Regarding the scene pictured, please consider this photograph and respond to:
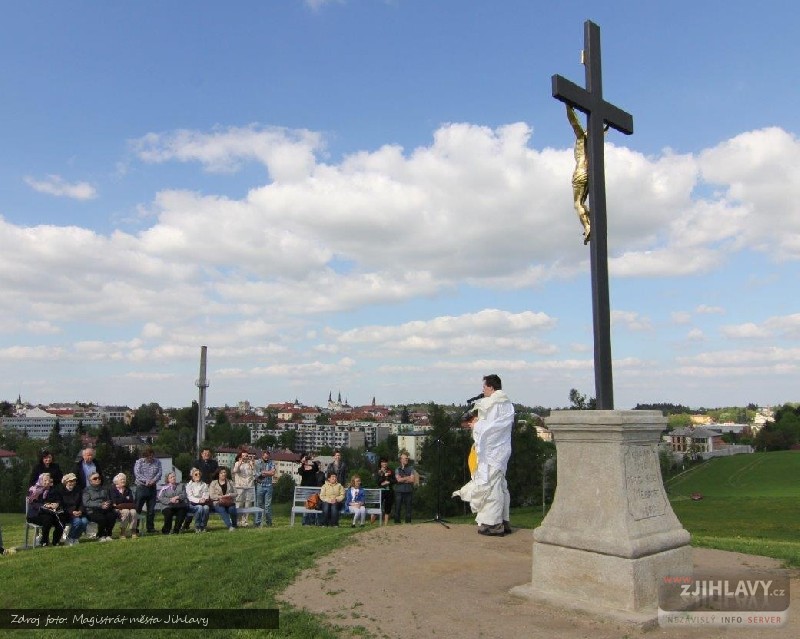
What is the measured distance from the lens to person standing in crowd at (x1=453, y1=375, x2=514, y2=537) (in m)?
8.41

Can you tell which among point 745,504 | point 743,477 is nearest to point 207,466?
point 745,504

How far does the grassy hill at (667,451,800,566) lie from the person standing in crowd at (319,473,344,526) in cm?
546

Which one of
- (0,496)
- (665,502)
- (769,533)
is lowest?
(0,496)

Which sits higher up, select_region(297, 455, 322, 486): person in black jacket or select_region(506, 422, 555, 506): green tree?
select_region(297, 455, 322, 486): person in black jacket

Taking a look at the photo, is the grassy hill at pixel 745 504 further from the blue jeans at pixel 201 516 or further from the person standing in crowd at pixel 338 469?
the blue jeans at pixel 201 516

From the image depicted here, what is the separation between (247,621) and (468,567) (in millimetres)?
2522

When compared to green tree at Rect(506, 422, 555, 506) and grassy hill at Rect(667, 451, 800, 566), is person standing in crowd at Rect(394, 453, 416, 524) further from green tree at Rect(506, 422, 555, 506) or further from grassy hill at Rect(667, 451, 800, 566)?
green tree at Rect(506, 422, 555, 506)

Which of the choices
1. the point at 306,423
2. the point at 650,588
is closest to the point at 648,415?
the point at 650,588

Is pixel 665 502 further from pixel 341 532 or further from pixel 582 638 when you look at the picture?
pixel 341 532

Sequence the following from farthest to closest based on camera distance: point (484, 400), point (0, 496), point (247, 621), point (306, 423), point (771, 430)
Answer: point (306, 423)
point (771, 430)
point (0, 496)
point (484, 400)
point (247, 621)

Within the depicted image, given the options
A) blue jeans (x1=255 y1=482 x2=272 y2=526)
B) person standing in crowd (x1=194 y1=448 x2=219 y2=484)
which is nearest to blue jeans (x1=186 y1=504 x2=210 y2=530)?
person standing in crowd (x1=194 y1=448 x2=219 y2=484)

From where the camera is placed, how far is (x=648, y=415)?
5.42m

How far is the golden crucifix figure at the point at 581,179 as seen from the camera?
20.3 feet

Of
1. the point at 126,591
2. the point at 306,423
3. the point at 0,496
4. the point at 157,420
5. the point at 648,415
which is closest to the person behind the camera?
the point at 648,415
